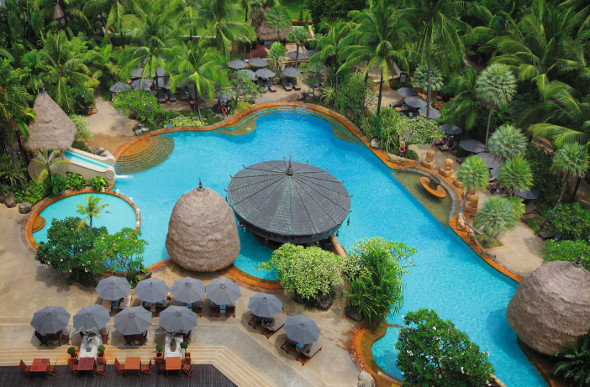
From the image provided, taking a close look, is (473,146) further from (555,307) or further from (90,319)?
(90,319)

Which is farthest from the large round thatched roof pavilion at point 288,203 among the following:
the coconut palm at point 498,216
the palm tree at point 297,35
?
the palm tree at point 297,35

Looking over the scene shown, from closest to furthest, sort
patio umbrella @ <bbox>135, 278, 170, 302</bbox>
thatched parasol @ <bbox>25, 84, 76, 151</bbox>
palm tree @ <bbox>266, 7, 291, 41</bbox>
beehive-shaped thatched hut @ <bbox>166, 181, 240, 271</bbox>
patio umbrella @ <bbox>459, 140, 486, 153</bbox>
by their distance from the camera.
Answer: patio umbrella @ <bbox>135, 278, 170, 302</bbox> → beehive-shaped thatched hut @ <bbox>166, 181, 240, 271</bbox> → thatched parasol @ <bbox>25, 84, 76, 151</bbox> → patio umbrella @ <bbox>459, 140, 486, 153</bbox> → palm tree @ <bbox>266, 7, 291, 41</bbox>

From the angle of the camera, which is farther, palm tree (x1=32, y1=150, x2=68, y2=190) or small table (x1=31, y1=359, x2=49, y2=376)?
palm tree (x1=32, y1=150, x2=68, y2=190)

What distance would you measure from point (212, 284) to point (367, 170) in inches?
711

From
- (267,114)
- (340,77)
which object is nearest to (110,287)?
(267,114)

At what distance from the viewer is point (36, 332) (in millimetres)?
25656

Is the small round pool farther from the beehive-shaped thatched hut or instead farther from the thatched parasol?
the beehive-shaped thatched hut

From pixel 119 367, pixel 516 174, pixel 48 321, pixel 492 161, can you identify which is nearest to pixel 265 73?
pixel 492 161

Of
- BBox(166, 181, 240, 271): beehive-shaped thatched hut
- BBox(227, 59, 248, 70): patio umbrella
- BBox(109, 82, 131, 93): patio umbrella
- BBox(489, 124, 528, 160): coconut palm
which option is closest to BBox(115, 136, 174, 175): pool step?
BBox(109, 82, 131, 93): patio umbrella

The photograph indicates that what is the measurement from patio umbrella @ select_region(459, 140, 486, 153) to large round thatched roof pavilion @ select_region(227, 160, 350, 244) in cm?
1304

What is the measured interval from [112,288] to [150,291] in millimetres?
1951

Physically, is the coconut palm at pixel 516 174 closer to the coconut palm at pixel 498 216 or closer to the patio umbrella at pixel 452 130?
the coconut palm at pixel 498 216

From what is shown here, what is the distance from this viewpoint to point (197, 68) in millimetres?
41031

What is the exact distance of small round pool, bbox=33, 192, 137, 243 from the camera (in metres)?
33.2
